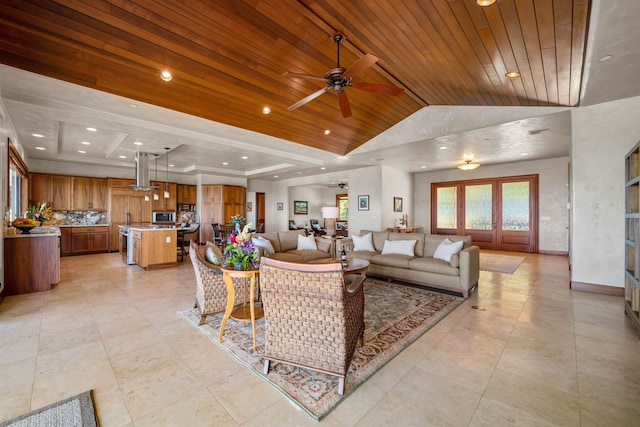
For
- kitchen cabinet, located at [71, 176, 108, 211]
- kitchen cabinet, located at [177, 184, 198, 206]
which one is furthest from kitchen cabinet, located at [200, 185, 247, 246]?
kitchen cabinet, located at [71, 176, 108, 211]

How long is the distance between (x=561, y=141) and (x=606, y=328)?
188 inches

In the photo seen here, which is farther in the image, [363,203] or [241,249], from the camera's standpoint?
[363,203]

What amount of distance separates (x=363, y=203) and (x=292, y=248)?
385 cm

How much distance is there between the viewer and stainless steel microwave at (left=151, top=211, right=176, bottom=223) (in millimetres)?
9484

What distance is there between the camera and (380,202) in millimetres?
8531

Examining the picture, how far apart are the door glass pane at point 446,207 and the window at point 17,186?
11.4 meters

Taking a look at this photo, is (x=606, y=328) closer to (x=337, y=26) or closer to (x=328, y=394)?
(x=328, y=394)

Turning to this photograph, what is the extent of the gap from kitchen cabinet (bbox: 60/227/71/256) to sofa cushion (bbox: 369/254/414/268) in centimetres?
874

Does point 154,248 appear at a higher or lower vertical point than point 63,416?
higher

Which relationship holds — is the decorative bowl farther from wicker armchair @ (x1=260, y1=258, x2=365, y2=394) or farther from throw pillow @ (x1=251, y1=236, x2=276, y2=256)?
wicker armchair @ (x1=260, y1=258, x2=365, y2=394)

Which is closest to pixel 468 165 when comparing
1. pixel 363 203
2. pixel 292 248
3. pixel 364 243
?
pixel 363 203

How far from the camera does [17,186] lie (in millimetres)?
6363

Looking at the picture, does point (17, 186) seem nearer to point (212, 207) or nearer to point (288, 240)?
point (212, 207)

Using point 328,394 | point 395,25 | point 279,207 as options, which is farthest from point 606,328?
point 279,207
